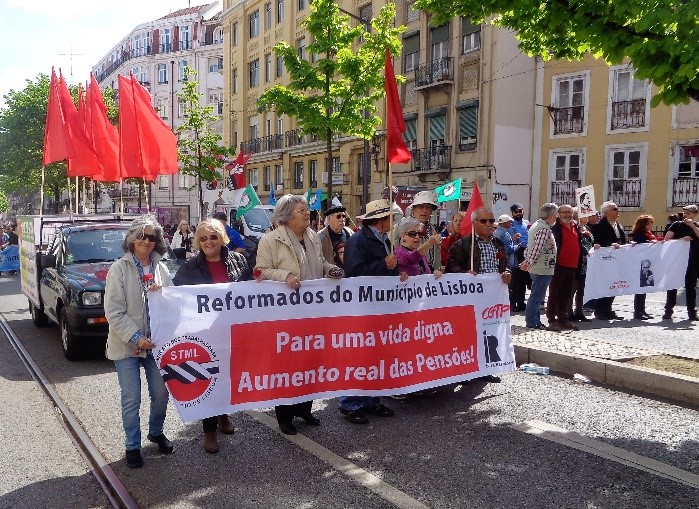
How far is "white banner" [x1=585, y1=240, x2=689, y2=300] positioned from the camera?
1108 centimetres

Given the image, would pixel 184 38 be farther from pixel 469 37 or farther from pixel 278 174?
pixel 469 37

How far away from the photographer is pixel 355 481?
4.44 m

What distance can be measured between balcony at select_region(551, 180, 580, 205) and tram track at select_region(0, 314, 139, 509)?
23.5m

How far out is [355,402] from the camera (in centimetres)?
579

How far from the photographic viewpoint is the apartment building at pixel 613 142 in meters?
25.0

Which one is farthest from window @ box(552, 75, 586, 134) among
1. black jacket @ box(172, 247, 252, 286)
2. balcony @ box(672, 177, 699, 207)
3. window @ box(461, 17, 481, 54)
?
black jacket @ box(172, 247, 252, 286)

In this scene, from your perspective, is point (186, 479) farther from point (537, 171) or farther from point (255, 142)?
point (255, 142)

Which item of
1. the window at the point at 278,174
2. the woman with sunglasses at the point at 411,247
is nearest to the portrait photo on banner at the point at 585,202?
the woman with sunglasses at the point at 411,247

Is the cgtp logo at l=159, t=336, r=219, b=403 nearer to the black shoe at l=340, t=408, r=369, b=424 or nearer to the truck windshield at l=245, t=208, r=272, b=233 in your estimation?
the black shoe at l=340, t=408, r=369, b=424

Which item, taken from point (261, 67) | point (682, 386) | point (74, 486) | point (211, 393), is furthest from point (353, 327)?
point (261, 67)

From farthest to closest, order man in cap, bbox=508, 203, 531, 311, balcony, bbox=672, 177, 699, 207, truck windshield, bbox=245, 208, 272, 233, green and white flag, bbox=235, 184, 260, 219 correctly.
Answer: balcony, bbox=672, 177, 699, 207, truck windshield, bbox=245, 208, 272, 233, green and white flag, bbox=235, 184, 260, 219, man in cap, bbox=508, 203, 531, 311

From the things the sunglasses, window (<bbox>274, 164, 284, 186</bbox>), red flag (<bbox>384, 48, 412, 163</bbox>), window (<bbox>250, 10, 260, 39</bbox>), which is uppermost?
window (<bbox>250, 10, 260, 39</bbox>)

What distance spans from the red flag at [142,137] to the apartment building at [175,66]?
51.0 m

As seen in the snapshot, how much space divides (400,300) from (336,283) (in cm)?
66
